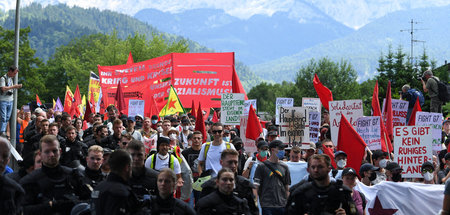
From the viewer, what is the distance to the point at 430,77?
68.6ft

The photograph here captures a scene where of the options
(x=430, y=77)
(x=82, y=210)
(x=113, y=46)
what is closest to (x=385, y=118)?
(x=430, y=77)

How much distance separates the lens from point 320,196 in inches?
268

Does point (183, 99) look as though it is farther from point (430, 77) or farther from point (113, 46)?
point (113, 46)

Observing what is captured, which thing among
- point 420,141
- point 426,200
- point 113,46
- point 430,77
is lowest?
point 426,200

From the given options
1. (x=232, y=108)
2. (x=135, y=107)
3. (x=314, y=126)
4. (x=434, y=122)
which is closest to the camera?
(x=434, y=122)

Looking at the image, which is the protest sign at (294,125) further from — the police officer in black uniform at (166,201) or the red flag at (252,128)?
the police officer in black uniform at (166,201)

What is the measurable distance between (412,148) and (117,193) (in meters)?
7.64

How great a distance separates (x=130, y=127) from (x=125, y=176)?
7.02 meters

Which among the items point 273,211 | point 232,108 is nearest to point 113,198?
point 273,211

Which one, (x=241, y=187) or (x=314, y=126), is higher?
(x=314, y=126)

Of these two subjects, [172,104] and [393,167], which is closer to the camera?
[393,167]

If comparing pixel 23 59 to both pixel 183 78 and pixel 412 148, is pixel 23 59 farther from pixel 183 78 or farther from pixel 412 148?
pixel 412 148

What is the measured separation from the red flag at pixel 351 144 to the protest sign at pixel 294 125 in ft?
6.54

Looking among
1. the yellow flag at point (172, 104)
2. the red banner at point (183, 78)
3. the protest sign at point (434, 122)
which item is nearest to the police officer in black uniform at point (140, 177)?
the protest sign at point (434, 122)
